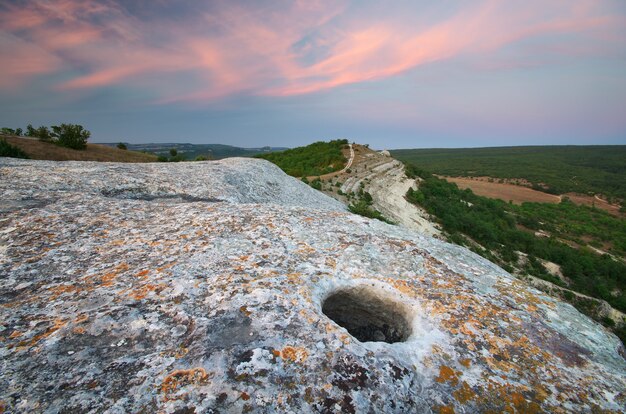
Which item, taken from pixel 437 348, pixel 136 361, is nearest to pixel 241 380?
pixel 136 361

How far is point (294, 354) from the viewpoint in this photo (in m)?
3.04

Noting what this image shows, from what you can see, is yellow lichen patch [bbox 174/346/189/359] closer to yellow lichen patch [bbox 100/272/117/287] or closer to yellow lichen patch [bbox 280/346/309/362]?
yellow lichen patch [bbox 280/346/309/362]

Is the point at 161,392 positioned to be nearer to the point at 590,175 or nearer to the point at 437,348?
the point at 437,348

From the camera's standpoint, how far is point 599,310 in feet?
57.4

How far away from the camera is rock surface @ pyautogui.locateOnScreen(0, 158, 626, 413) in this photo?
8.64 ft

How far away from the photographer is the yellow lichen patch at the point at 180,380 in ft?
8.24

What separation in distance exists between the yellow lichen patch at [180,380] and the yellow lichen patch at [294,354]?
749 millimetres

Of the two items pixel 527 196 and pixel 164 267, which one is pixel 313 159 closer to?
pixel 164 267

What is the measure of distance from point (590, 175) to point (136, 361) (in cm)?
12712

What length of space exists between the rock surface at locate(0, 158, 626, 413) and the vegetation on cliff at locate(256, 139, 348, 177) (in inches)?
920

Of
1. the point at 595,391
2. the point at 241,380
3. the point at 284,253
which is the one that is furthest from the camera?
the point at 284,253

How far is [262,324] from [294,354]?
525 mm

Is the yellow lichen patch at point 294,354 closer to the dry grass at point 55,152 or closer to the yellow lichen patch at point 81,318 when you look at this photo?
the yellow lichen patch at point 81,318

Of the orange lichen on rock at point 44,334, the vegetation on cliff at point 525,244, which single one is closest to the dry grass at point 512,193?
the vegetation on cliff at point 525,244
